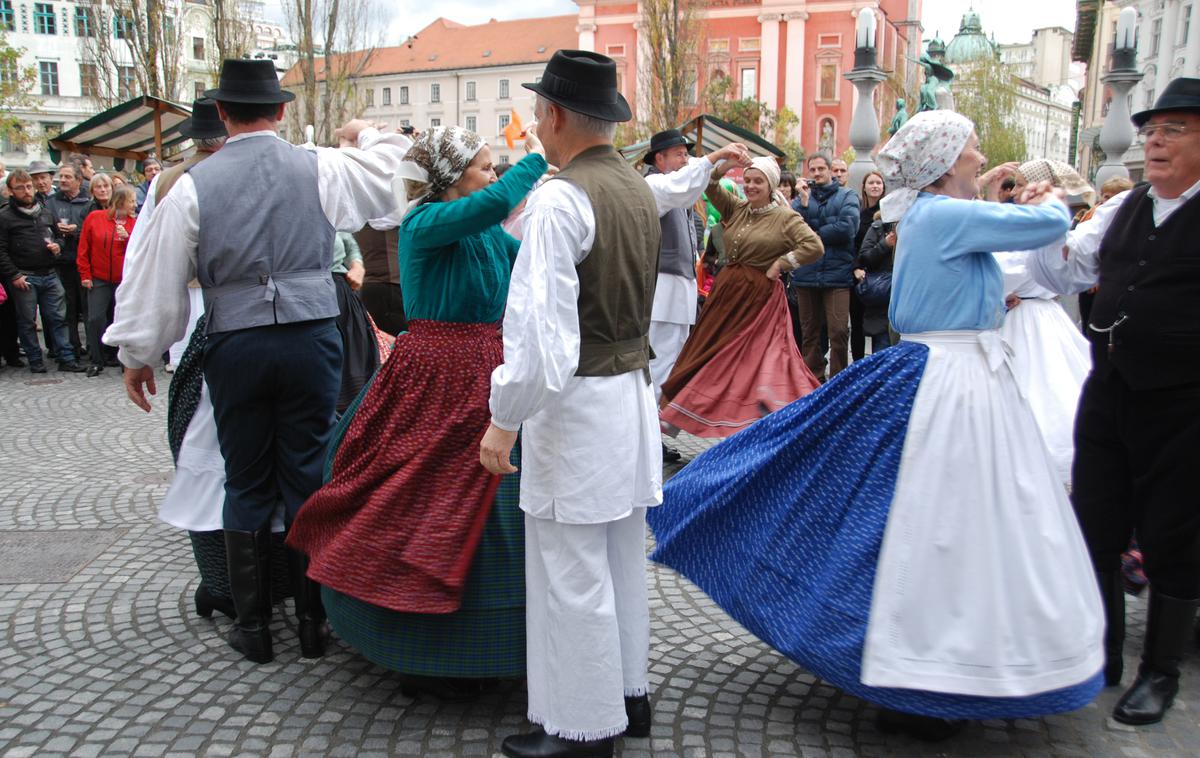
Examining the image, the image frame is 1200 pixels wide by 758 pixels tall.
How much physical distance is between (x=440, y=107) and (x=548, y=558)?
77.2 meters

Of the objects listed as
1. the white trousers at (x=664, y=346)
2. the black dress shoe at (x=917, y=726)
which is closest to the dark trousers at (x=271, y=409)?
the black dress shoe at (x=917, y=726)

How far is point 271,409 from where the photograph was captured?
366 cm

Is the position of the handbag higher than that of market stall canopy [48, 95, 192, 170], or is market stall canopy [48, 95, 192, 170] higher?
market stall canopy [48, 95, 192, 170]

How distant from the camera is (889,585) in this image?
113 inches

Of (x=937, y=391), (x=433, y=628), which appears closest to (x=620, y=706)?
(x=433, y=628)

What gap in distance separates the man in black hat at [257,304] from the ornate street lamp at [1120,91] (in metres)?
17.3

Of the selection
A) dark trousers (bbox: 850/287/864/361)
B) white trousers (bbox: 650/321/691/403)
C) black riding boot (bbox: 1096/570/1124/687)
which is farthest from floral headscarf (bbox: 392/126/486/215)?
dark trousers (bbox: 850/287/864/361)

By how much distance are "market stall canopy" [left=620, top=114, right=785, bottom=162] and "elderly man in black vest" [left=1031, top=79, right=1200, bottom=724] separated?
306 centimetres

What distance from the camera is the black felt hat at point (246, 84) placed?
3547 millimetres

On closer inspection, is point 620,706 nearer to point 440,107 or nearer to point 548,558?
point 548,558

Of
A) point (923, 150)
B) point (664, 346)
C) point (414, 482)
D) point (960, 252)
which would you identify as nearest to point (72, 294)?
point (664, 346)

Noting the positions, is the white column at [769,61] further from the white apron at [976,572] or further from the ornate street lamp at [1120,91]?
the white apron at [976,572]

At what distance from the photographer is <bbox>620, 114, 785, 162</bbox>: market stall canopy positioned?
7023 mm

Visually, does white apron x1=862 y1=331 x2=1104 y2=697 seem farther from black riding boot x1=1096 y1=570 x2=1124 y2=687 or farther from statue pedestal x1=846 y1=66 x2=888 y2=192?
statue pedestal x1=846 y1=66 x2=888 y2=192
